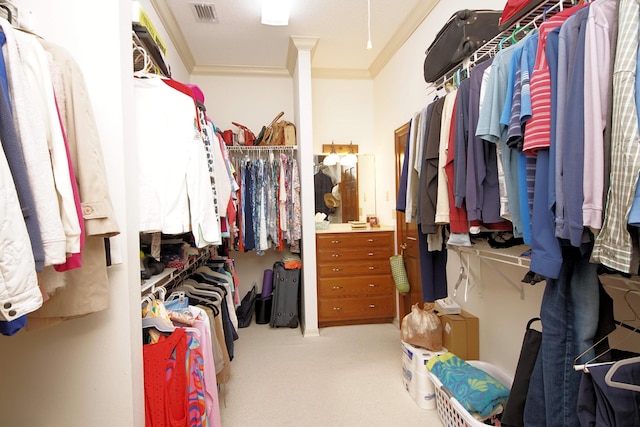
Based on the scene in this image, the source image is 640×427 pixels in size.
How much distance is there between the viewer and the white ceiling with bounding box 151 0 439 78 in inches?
97.3

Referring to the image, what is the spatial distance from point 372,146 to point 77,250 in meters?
3.34

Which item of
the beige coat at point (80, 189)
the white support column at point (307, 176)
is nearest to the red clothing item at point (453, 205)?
the beige coat at point (80, 189)

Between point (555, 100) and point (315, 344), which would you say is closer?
point (555, 100)

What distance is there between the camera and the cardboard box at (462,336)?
1990 mm

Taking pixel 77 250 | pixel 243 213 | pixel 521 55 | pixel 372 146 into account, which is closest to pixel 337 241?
pixel 243 213

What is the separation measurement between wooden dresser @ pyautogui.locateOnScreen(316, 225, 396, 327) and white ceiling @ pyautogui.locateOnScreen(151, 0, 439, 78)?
1.85m

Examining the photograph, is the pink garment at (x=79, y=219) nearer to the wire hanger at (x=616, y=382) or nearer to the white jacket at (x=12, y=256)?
the white jacket at (x=12, y=256)

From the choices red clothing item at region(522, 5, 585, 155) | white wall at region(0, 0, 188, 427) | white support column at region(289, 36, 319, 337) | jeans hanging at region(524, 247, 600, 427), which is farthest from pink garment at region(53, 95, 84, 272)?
white support column at region(289, 36, 319, 337)

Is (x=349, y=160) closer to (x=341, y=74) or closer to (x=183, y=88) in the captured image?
(x=341, y=74)

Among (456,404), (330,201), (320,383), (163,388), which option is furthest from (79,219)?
(330,201)

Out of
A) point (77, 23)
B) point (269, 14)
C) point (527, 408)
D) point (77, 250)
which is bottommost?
point (527, 408)

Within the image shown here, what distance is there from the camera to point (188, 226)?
1398 mm

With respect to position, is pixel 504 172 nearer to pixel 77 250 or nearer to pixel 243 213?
pixel 77 250

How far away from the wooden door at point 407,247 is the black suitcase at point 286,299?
3.46 feet
